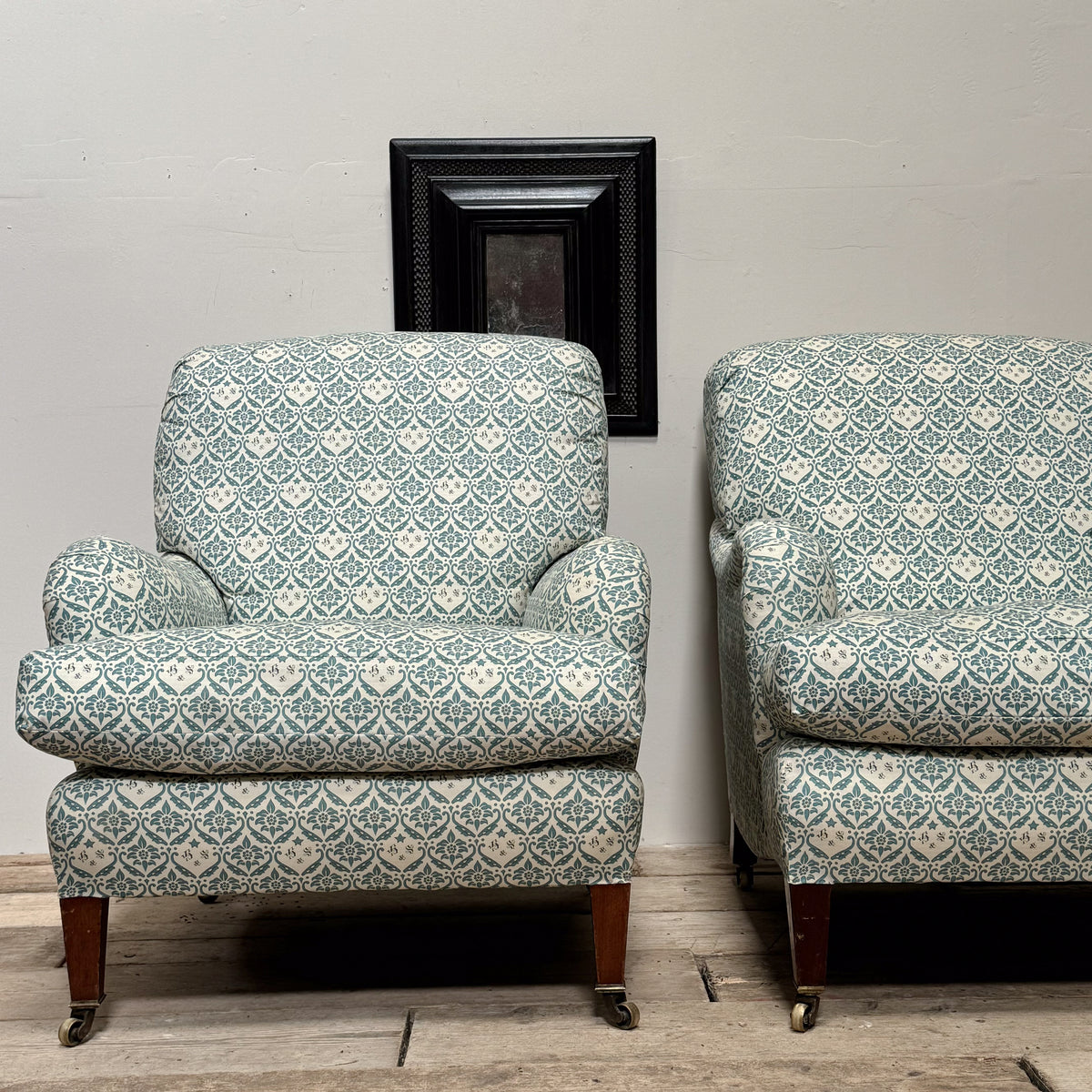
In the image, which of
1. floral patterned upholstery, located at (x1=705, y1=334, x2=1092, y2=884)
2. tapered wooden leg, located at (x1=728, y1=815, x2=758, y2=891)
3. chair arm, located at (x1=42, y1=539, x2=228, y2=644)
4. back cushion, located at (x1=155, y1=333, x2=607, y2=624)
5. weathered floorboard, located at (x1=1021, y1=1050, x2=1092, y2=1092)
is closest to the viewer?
weathered floorboard, located at (x1=1021, y1=1050, x2=1092, y2=1092)

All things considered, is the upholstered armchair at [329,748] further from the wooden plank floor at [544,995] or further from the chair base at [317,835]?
the wooden plank floor at [544,995]

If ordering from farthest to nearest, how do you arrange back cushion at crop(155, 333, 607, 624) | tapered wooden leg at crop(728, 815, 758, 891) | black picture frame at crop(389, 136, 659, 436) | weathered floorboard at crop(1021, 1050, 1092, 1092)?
black picture frame at crop(389, 136, 659, 436) → tapered wooden leg at crop(728, 815, 758, 891) → back cushion at crop(155, 333, 607, 624) → weathered floorboard at crop(1021, 1050, 1092, 1092)

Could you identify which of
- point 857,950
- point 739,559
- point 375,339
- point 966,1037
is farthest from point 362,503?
point 966,1037

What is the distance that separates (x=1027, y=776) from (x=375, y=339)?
52.7 inches

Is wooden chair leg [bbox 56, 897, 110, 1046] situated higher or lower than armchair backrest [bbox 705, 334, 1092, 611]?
lower

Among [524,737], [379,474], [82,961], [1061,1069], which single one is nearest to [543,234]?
[379,474]

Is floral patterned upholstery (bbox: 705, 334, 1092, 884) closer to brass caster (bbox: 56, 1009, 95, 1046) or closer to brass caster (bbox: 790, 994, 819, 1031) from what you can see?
brass caster (bbox: 790, 994, 819, 1031)

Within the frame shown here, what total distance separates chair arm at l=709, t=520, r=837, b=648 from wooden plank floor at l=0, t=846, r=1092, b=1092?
0.53 metres

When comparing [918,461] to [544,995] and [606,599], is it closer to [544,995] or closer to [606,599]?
[606,599]

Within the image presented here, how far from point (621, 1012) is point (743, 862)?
0.64 metres

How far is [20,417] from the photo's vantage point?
234 centimetres

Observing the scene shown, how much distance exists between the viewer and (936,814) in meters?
1.42

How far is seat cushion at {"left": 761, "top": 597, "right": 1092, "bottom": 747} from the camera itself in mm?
1379

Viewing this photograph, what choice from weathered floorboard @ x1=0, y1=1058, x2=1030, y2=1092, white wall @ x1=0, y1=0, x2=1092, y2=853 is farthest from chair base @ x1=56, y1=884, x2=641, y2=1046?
white wall @ x1=0, y1=0, x2=1092, y2=853
